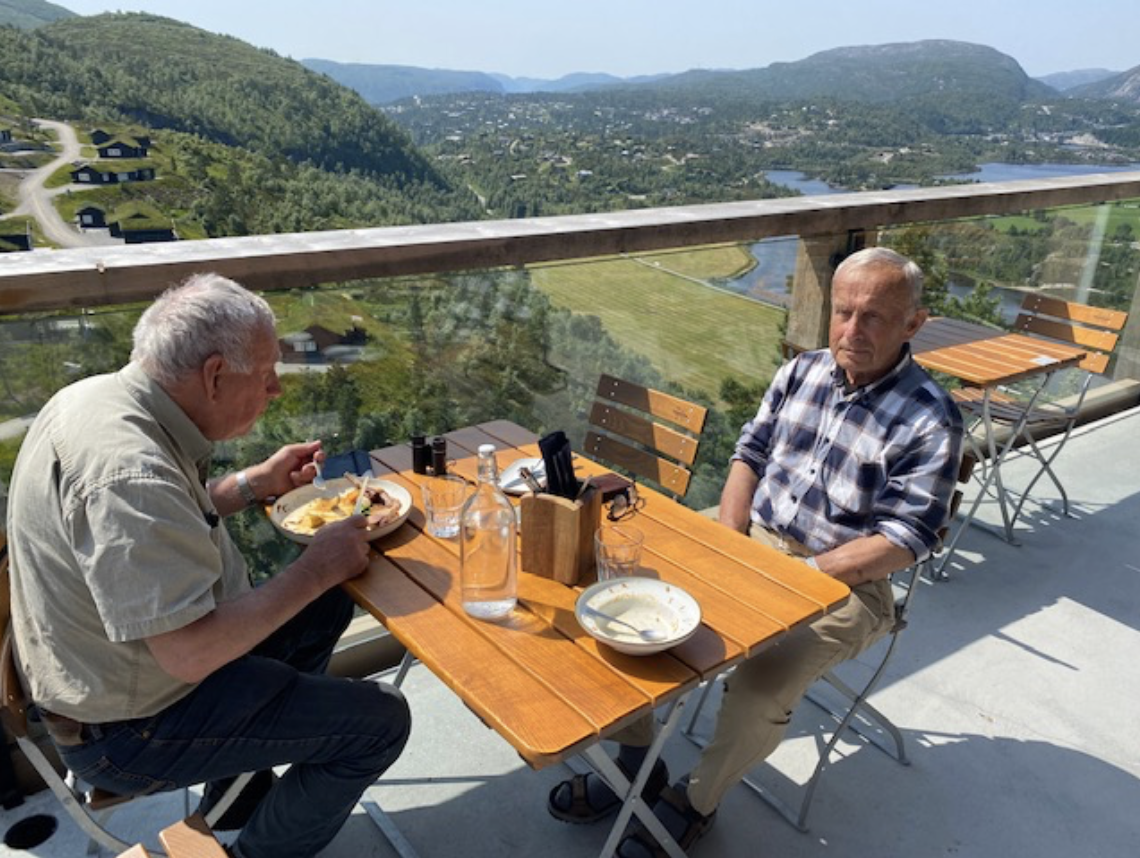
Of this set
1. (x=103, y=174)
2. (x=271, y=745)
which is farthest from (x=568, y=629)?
(x=103, y=174)

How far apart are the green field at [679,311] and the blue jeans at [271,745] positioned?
170 cm

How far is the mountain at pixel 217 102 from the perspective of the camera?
5088cm

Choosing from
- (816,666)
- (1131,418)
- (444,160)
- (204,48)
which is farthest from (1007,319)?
(204,48)

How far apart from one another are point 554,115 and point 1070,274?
360 ft

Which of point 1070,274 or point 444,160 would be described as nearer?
point 1070,274

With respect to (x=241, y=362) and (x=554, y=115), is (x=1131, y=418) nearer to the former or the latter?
(x=241, y=362)

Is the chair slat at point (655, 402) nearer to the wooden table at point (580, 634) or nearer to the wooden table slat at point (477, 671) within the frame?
the wooden table at point (580, 634)

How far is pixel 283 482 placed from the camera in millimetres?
2131

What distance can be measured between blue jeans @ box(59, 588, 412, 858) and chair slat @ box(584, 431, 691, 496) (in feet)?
4.12

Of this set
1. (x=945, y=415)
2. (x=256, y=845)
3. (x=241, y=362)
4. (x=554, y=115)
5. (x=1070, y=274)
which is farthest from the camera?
(x=554, y=115)

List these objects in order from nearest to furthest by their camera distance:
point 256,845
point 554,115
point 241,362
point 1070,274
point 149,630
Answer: point 149,630 → point 241,362 → point 256,845 → point 1070,274 → point 554,115

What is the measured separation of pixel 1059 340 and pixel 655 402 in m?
2.74

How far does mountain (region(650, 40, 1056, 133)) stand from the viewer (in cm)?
6612

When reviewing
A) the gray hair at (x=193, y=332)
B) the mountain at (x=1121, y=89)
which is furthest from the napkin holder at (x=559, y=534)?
the mountain at (x=1121, y=89)
